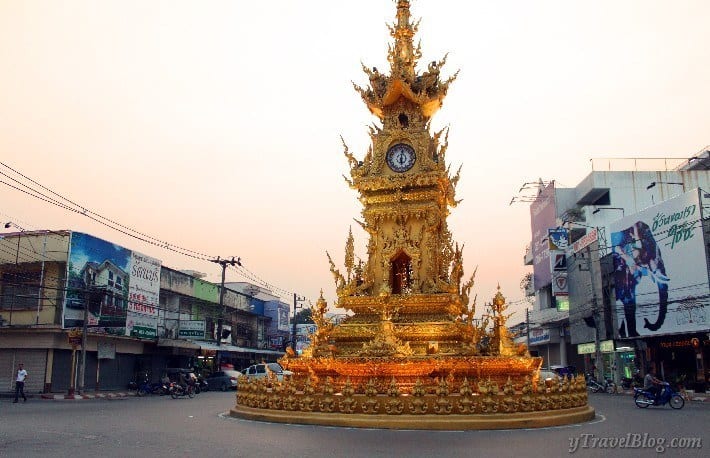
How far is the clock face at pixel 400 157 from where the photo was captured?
18453 mm

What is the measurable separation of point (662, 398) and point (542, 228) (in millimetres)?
40560

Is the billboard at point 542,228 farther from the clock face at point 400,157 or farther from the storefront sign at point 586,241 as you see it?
the clock face at point 400,157

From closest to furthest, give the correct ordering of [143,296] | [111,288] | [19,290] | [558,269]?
[19,290] → [111,288] → [143,296] → [558,269]

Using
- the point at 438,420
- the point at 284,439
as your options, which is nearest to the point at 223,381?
the point at 438,420

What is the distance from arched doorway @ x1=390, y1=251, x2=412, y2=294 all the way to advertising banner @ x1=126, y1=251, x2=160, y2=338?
22.1m

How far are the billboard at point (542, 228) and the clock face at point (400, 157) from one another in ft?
137

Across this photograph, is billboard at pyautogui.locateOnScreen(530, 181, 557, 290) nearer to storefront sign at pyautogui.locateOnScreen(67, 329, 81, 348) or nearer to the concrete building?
the concrete building

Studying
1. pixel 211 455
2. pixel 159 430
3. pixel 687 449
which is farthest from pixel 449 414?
pixel 159 430

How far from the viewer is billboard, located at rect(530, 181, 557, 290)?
58.2 meters

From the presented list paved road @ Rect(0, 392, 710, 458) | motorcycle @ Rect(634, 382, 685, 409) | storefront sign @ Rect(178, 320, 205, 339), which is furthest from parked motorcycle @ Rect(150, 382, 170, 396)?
motorcycle @ Rect(634, 382, 685, 409)

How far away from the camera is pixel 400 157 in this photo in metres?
18.6

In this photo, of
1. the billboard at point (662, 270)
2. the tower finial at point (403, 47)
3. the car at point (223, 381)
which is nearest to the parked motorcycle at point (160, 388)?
the car at point (223, 381)

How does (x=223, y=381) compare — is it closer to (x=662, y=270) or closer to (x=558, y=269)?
(x=662, y=270)

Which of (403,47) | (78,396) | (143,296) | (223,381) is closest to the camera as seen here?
(403,47)
